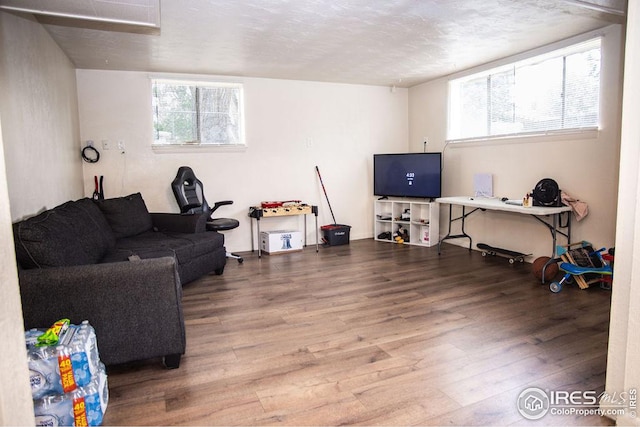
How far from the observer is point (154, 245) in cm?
371

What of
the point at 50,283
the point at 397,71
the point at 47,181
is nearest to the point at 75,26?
the point at 47,181

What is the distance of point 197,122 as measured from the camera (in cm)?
539

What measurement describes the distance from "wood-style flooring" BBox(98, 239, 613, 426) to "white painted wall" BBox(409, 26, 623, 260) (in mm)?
739

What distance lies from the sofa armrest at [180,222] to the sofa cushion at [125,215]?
106mm

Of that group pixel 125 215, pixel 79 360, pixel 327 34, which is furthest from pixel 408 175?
pixel 79 360

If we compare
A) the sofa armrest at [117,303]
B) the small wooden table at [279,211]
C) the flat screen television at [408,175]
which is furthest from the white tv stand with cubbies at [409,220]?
the sofa armrest at [117,303]

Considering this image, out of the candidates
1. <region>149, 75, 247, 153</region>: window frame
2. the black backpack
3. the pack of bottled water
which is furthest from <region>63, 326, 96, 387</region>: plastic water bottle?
the black backpack

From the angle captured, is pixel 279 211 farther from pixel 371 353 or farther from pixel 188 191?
pixel 371 353

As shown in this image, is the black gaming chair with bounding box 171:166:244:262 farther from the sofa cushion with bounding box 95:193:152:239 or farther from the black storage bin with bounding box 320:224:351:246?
the black storage bin with bounding box 320:224:351:246

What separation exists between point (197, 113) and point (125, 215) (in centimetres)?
185

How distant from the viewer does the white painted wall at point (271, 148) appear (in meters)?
4.96

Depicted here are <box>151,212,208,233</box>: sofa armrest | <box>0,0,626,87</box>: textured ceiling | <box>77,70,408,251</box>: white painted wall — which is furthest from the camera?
<box>77,70,408,251</box>: white painted wall

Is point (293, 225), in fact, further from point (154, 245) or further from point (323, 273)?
point (154, 245)

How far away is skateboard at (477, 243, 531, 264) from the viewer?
4.70 metres
